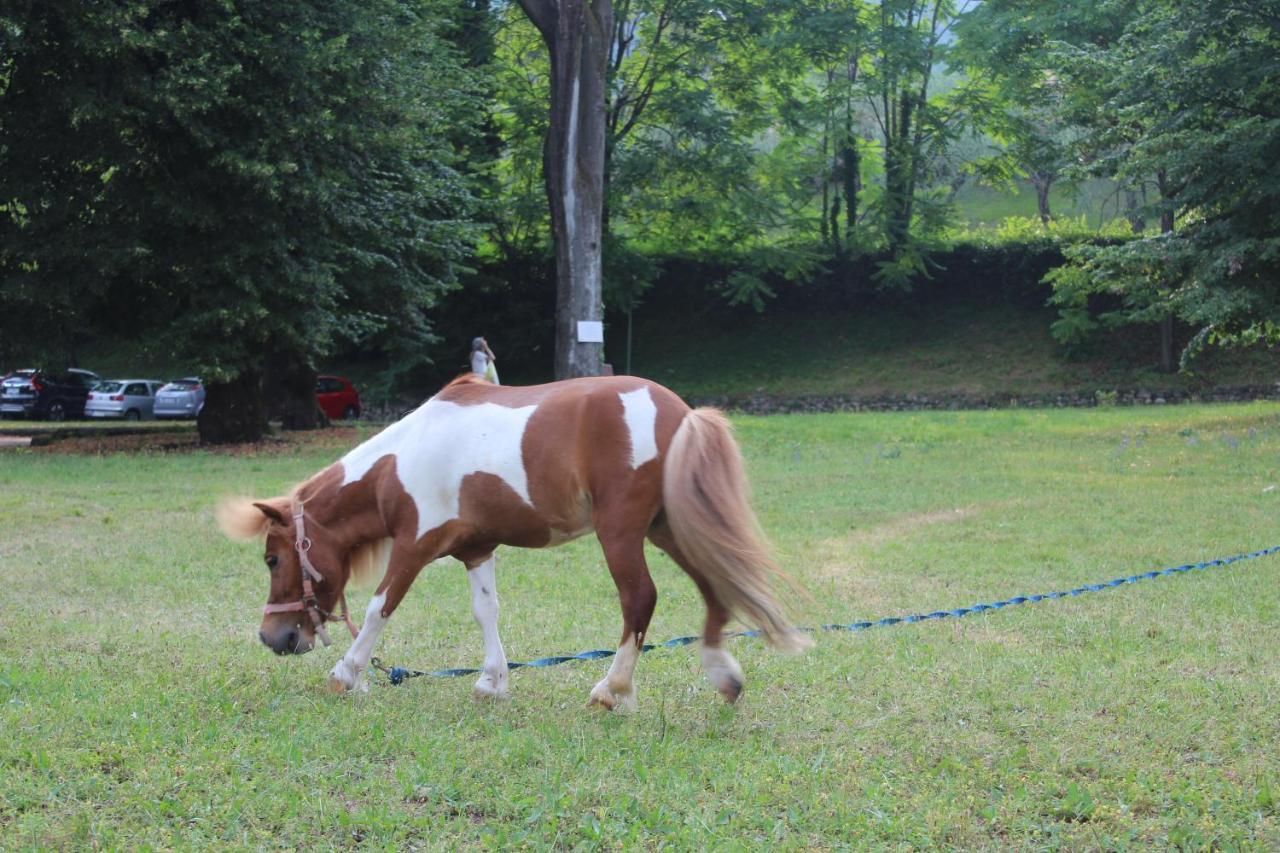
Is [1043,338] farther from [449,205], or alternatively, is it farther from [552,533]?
[552,533]

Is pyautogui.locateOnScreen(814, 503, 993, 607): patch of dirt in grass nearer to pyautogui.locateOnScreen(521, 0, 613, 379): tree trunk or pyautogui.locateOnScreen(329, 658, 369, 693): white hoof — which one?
pyautogui.locateOnScreen(329, 658, 369, 693): white hoof

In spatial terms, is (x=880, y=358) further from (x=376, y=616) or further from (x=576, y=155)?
(x=376, y=616)

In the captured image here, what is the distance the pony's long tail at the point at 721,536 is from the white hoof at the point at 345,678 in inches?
70.8

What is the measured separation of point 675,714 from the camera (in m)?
5.93

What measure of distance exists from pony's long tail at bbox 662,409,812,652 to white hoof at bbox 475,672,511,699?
1.21 m

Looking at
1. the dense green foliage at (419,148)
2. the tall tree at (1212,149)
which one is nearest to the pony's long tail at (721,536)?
the dense green foliage at (419,148)

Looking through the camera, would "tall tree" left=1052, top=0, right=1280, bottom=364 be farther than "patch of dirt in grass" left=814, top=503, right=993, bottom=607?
Yes

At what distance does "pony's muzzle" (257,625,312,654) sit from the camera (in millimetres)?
6359

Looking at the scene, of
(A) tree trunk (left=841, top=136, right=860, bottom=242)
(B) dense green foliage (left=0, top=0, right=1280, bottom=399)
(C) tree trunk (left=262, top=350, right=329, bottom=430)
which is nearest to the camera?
(B) dense green foliage (left=0, top=0, right=1280, bottom=399)

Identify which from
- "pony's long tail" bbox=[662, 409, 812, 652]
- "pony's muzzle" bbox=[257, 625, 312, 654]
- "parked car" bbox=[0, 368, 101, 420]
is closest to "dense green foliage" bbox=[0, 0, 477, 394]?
"pony's muzzle" bbox=[257, 625, 312, 654]

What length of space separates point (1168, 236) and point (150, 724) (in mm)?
21644

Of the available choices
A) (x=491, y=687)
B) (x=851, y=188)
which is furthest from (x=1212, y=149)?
(x=851, y=188)

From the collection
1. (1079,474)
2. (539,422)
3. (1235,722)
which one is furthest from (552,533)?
(1079,474)

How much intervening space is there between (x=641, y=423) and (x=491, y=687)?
1.54 meters
